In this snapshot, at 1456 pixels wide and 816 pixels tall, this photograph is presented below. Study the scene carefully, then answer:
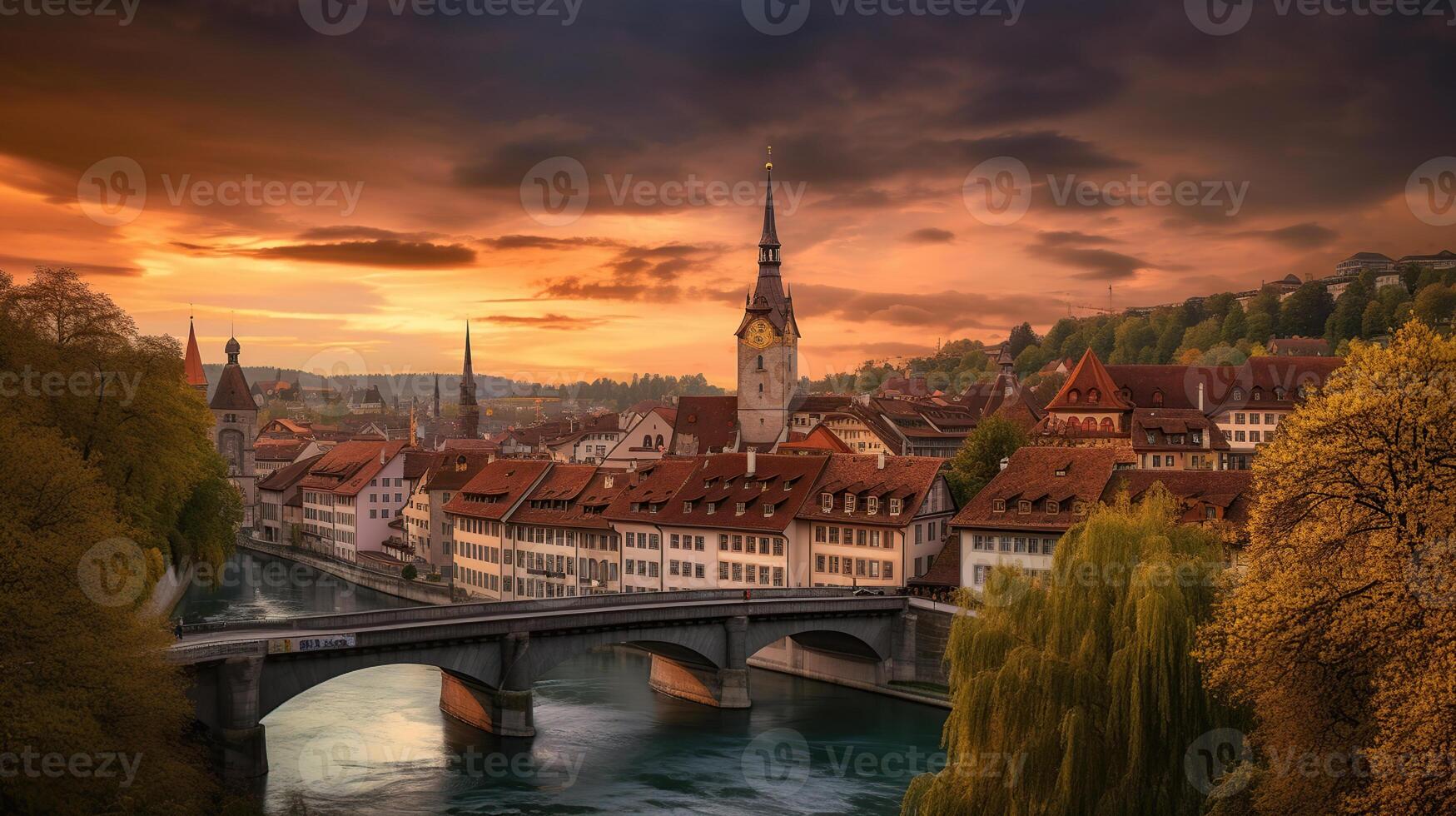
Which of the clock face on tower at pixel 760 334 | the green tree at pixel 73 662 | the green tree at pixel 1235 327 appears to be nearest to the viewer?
the green tree at pixel 73 662

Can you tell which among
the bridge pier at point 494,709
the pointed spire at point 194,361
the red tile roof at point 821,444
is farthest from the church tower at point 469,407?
the bridge pier at point 494,709

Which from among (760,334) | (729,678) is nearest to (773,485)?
(729,678)

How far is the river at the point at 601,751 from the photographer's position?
3691cm

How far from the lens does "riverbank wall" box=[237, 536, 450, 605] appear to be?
76.5 meters

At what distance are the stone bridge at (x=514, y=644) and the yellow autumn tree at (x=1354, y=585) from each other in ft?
82.7

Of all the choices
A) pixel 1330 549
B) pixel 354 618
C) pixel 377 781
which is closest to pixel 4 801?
pixel 377 781

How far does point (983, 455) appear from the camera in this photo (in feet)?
232

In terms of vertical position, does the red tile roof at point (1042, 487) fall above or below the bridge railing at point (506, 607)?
above

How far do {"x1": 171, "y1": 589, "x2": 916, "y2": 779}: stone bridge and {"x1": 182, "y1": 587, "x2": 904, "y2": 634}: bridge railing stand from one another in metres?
0.07

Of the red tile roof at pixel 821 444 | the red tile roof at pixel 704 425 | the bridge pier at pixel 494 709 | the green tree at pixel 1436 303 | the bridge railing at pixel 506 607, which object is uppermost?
the green tree at pixel 1436 303

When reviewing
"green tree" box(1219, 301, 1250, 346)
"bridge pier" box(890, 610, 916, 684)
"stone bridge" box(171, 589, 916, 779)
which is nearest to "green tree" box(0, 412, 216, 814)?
"stone bridge" box(171, 589, 916, 779)

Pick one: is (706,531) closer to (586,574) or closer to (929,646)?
(586,574)

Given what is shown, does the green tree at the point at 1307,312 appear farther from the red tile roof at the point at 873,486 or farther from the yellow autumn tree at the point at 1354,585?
the yellow autumn tree at the point at 1354,585

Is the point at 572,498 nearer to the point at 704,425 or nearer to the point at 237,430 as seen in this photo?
the point at 704,425
